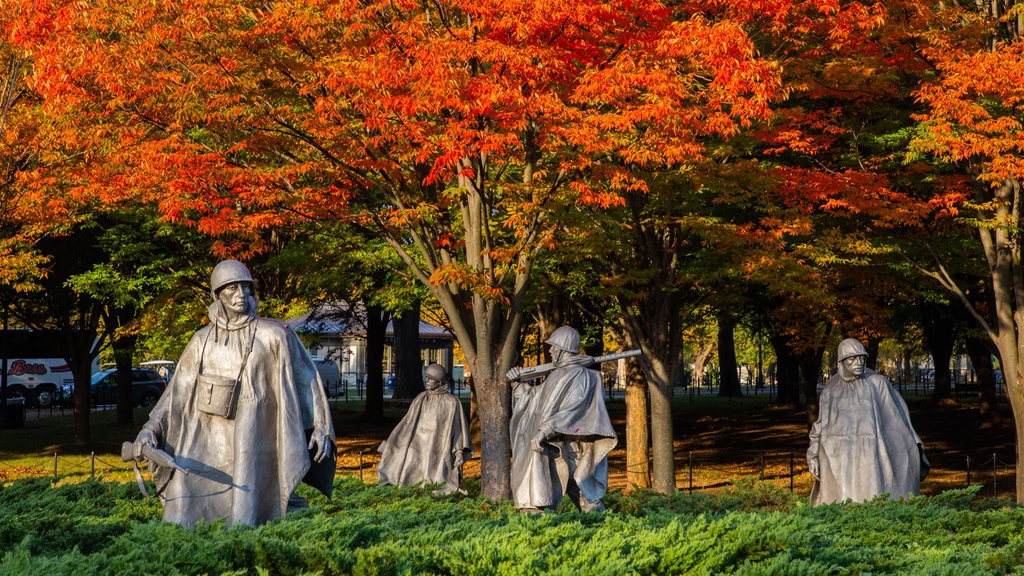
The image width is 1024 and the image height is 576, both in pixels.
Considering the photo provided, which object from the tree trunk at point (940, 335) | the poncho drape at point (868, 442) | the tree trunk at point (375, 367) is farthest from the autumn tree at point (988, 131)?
the tree trunk at point (940, 335)

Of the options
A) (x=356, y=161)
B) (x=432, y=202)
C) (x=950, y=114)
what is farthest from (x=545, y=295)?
(x=950, y=114)

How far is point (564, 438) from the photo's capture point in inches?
408

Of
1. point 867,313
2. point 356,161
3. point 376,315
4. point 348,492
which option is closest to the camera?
point 348,492

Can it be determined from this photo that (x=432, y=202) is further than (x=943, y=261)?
No

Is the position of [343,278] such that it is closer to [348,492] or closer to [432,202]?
Result: [432,202]

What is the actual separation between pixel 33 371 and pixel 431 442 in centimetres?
3348

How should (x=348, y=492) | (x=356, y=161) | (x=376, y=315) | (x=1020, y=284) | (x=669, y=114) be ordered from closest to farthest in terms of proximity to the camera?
(x=348, y=492) → (x=669, y=114) → (x=356, y=161) → (x=1020, y=284) → (x=376, y=315)

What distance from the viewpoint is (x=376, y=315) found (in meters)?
30.6

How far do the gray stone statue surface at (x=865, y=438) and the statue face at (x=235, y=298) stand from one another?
7.44 metres

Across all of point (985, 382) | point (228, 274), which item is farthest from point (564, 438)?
point (985, 382)

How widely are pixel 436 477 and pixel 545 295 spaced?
15.1 ft

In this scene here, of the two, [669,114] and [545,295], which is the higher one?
[669,114]

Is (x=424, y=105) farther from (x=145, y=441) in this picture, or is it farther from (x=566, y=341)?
(x=145, y=441)

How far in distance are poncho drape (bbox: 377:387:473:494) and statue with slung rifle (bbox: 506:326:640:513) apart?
17.1 feet
